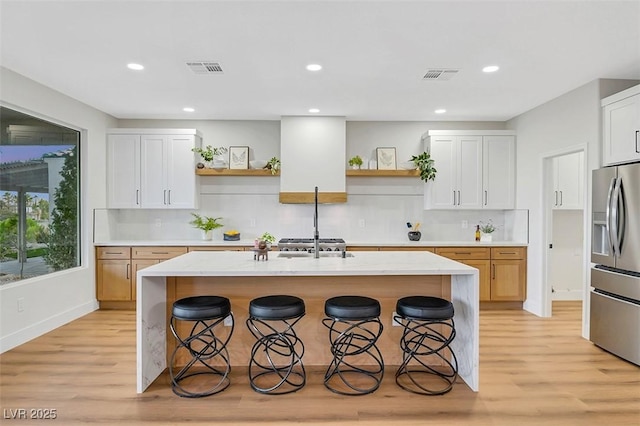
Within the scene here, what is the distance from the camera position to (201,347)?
2984 mm

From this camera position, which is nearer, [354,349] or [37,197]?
[354,349]

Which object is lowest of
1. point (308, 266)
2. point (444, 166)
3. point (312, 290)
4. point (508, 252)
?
point (312, 290)

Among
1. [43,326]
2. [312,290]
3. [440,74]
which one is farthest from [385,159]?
[43,326]

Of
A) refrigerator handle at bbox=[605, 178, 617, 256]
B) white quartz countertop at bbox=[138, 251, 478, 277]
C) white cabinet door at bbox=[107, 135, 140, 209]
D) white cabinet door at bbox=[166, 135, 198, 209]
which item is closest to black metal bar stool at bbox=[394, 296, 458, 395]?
white quartz countertop at bbox=[138, 251, 478, 277]

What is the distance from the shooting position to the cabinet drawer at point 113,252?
15.5 feet

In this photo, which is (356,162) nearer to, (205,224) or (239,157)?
(239,157)

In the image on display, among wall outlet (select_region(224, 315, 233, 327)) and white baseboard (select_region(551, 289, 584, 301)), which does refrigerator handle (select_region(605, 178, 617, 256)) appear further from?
wall outlet (select_region(224, 315, 233, 327))

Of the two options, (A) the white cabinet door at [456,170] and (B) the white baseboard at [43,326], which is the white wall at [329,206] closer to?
(A) the white cabinet door at [456,170]

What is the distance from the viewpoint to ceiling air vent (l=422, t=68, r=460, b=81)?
11.3 ft

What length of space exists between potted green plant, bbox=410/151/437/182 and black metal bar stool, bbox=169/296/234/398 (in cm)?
331

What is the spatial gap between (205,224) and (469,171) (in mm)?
3750

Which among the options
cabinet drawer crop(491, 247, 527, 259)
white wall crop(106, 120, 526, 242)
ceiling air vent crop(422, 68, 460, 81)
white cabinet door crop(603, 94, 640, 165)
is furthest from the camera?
white wall crop(106, 120, 526, 242)

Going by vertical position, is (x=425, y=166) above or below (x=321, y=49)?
below

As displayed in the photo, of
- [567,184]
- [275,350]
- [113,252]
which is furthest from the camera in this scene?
[567,184]
